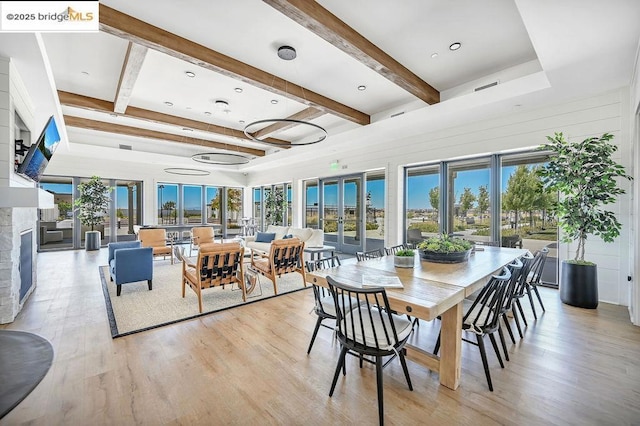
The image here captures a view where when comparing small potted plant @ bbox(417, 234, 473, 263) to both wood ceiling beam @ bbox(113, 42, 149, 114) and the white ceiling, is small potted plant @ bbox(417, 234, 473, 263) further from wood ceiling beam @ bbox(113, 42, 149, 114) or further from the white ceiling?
wood ceiling beam @ bbox(113, 42, 149, 114)

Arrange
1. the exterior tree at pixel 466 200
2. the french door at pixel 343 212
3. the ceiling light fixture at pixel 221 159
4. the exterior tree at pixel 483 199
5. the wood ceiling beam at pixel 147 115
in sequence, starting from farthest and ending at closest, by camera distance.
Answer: the french door at pixel 343 212
the ceiling light fixture at pixel 221 159
the exterior tree at pixel 466 200
the exterior tree at pixel 483 199
the wood ceiling beam at pixel 147 115

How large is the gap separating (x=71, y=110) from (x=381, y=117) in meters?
6.96

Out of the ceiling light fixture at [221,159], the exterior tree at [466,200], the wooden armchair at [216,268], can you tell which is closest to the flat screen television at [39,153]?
A: the wooden armchair at [216,268]

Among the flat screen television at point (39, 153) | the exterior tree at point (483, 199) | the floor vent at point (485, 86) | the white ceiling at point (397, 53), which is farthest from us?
the exterior tree at point (483, 199)

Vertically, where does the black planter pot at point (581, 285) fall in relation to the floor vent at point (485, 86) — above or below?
below

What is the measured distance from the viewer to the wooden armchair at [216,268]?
366 cm

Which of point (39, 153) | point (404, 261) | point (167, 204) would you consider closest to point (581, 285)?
point (404, 261)

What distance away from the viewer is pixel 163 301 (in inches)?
159

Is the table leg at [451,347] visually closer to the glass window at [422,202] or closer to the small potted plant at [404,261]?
the small potted plant at [404,261]

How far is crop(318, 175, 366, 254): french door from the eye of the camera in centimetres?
800

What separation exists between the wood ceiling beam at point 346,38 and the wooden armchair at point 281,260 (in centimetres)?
278

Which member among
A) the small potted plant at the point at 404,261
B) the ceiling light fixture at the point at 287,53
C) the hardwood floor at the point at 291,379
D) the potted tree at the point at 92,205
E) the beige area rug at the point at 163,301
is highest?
the ceiling light fixture at the point at 287,53

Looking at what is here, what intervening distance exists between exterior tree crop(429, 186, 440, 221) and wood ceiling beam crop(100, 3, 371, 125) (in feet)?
9.75

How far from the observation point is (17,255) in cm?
357
